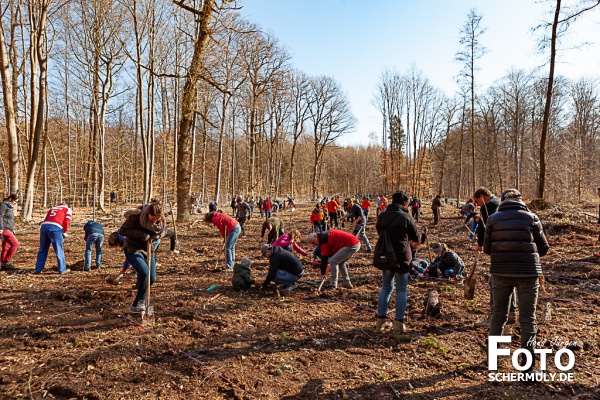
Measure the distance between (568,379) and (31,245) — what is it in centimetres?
1372

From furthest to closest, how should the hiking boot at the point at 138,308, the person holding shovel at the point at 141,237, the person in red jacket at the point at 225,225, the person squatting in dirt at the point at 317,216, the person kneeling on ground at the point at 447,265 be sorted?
the person squatting in dirt at the point at 317,216
the person in red jacket at the point at 225,225
the person kneeling on ground at the point at 447,265
the hiking boot at the point at 138,308
the person holding shovel at the point at 141,237

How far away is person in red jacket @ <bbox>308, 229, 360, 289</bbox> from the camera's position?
21.4ft

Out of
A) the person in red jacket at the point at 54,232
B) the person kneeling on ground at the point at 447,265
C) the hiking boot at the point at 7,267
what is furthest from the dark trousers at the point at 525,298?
the hiking boot at the point at 7,267

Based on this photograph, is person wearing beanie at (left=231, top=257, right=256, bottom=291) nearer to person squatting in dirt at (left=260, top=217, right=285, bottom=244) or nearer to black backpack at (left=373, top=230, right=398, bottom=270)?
black backpack at (left=373, top=230, right=398, bottom=270)

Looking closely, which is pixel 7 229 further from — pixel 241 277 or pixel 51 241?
pixel 241 277

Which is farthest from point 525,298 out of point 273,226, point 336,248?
point 273,226

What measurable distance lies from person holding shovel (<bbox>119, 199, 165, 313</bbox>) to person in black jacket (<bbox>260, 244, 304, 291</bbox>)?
2301mm

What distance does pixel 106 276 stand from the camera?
738 cm

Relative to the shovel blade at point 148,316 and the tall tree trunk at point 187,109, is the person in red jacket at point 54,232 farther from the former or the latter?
the tall tree trunk at point 187,109

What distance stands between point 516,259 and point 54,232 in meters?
8.22

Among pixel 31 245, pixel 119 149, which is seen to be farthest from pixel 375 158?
pixel 31 245

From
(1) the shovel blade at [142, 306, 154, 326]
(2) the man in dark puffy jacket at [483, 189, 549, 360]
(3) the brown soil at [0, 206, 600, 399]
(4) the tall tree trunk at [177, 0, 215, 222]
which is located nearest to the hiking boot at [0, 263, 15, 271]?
(3) the brown soil at [0, 206, 600, 399]

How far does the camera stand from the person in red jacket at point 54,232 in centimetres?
709

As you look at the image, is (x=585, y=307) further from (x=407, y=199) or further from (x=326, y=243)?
(x=326, y=243)
